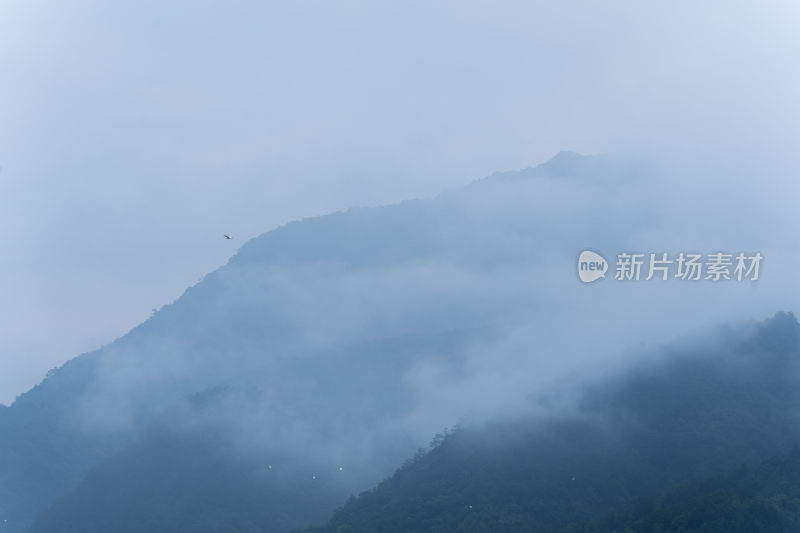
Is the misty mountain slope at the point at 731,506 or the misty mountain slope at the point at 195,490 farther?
the misty mountain slope at the point at 195,490

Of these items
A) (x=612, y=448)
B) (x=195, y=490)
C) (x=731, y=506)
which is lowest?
(x=731, y=506)

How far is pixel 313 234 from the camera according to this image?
420ft

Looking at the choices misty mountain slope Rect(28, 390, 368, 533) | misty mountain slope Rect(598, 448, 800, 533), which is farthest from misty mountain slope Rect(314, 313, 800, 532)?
misty mountain slope Rect(28, 390, 368, 533)

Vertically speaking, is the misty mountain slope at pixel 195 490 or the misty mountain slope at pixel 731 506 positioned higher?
the misty mountain slope at pixel 195 490

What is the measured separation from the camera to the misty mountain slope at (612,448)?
201 ft

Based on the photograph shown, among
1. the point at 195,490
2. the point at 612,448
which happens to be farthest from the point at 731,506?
the point at 195,490

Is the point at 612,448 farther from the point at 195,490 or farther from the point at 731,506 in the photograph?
the point at 195,490

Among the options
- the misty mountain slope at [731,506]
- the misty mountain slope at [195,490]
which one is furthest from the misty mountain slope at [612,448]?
the misty mountain slope at [195,490]

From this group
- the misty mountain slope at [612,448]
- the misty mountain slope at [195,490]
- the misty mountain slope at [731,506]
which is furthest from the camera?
the misty mountain slope at [195,490]

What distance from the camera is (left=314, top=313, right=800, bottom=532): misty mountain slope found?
61.3 metres

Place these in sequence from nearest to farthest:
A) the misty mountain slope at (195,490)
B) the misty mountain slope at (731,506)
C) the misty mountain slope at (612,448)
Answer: the misty mountain slope at (731,506), the misty mountain slope at (612,448), the misty mountain slope at (195,490)

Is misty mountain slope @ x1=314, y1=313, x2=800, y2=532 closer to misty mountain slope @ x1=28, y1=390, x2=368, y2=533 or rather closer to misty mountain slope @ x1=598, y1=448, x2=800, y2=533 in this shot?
misty mountain slope @ x1=598, y1=448, x2=800, y2=533

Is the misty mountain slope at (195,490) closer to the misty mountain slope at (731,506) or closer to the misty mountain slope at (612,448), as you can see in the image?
the misty mountain slope at (612,448)

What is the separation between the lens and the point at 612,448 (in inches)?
2645
